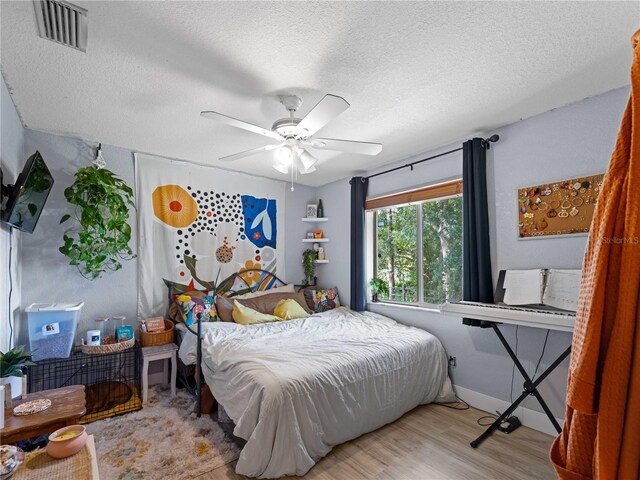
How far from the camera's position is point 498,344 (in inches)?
105

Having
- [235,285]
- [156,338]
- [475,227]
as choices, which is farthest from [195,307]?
[475,227]

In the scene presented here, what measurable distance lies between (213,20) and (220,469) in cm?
254

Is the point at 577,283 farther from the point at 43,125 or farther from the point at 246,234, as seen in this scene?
the point at 43,125

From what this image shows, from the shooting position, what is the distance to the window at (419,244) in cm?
317

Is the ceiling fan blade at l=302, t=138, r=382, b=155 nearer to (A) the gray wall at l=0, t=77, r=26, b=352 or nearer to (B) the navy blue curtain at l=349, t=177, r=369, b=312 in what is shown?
(B) the navy blue curtain at l=349, t=177, r=369, b=312

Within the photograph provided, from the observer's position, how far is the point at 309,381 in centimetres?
197

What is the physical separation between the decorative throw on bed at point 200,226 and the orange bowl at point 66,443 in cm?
222

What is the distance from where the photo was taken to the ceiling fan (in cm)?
184

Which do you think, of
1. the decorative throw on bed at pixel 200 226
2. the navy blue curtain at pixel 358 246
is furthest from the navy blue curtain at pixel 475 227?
the decorative throw on bed at pixel 200 226

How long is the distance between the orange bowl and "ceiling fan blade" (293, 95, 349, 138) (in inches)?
73.2

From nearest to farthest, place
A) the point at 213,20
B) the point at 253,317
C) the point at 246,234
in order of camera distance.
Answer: the point at 213,20 < the point at 253,317 < the point at 246,234

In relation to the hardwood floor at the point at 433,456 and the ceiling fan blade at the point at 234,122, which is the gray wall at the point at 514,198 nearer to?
the hardwood floor at the point at 433,456

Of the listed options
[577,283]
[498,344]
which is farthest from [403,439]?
[577,283]

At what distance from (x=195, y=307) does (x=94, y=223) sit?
3.94 ft
